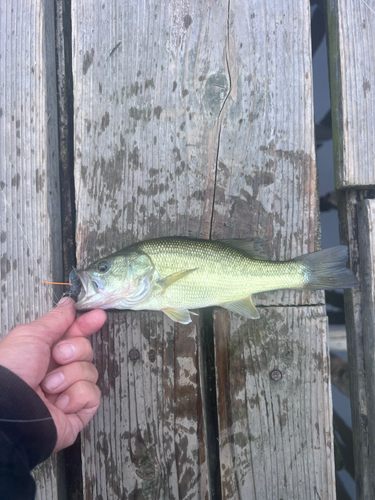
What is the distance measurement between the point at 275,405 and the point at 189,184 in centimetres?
163

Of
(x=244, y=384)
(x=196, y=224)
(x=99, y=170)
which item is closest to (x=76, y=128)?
(x=99, y=170)

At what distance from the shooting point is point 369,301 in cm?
229

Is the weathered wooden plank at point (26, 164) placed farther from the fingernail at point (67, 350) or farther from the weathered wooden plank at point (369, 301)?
the weathered wooden plank at point (369, 301)

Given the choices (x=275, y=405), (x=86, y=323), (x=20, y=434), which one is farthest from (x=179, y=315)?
(x=20, y=434)

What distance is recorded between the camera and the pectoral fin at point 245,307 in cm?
215

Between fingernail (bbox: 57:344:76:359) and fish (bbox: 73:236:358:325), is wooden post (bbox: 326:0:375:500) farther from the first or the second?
fingernail (bbox: 57:344:76:359)

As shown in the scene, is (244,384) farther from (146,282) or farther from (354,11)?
(354,11)

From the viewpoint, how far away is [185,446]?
86.9 inches

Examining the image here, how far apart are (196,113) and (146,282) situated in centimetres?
127

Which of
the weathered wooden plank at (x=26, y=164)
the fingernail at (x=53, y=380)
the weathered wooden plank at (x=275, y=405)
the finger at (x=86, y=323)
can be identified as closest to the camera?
the fingernail at (x=53, y=380)

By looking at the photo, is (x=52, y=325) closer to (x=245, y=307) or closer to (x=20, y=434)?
(x=20, y=434)

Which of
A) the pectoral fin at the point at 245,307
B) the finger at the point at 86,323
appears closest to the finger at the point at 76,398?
the finger at the point at 86,323

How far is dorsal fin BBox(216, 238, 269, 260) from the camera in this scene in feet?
7.20

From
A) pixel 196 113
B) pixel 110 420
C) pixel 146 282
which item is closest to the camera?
pixel 146 282
